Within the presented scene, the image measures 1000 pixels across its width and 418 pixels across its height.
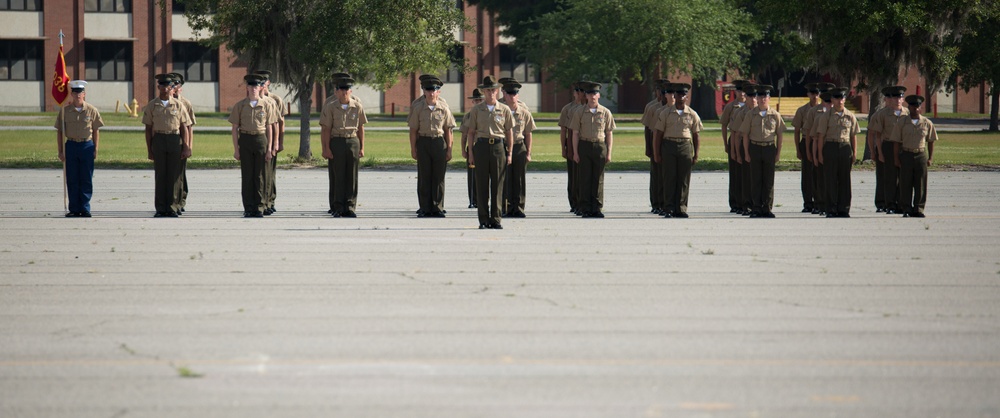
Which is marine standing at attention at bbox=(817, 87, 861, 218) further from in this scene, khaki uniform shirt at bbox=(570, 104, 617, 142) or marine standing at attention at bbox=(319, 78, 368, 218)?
marine standing at attention at bbox=(319, 78, 368, 218)

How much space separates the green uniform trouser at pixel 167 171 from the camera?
16.9 metres

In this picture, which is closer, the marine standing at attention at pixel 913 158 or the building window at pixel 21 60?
the marine standing at attention at pixel 913 158

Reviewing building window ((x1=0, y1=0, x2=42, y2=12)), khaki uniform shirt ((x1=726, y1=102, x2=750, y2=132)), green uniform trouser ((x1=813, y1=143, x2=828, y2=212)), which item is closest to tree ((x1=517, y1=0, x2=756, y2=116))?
building window ((x1=0, y1=0, x2=42, y2=12))

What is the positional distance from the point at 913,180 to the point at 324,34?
15.4 meters

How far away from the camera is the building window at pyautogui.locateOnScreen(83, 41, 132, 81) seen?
239 feet

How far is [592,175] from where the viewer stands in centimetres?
1730

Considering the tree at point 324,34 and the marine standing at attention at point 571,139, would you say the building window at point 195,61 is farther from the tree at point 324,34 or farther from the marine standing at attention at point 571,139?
the marine standing at attention at point 571,139

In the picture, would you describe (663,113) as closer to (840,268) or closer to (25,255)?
(840,268)

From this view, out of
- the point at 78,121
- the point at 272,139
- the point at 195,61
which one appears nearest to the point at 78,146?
the point at 78,121

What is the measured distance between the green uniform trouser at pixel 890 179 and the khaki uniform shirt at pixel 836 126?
608 millimetres

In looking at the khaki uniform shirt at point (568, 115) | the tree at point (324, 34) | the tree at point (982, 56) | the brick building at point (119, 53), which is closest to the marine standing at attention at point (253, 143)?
the khaki uniform shirt at point (568, 115)

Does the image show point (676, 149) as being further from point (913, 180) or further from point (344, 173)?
point (344, 173)

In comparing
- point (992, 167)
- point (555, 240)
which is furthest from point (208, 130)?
point (555, 240)

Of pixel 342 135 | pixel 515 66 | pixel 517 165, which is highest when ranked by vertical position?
pixel 515 66
